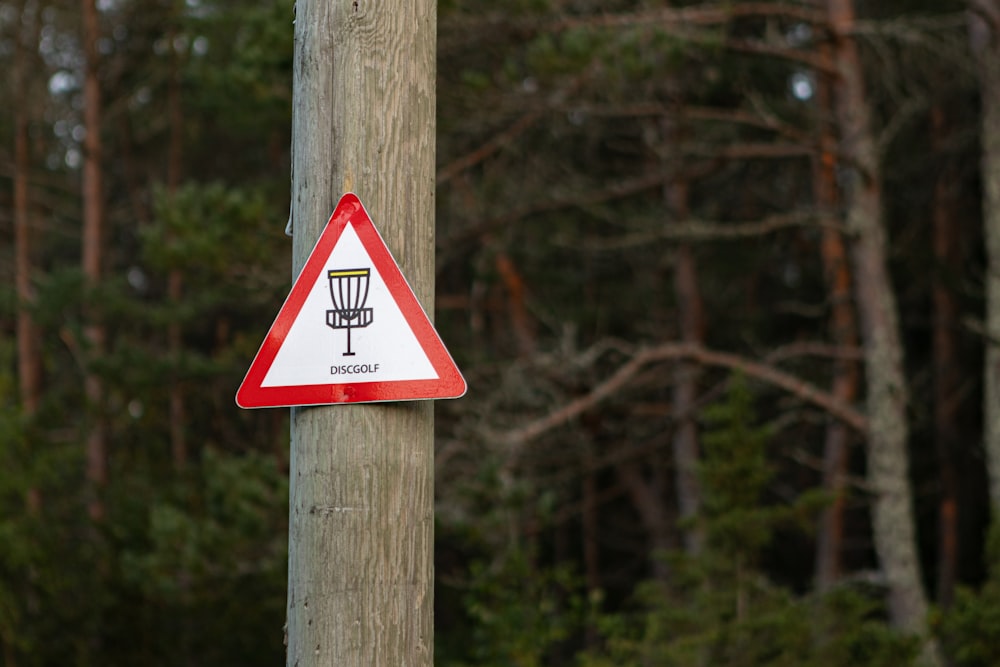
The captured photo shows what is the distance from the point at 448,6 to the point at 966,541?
1321 cm

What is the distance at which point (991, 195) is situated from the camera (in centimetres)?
1052

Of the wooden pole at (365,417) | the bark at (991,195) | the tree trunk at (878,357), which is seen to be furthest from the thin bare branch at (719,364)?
the wooden pole at (365,417)

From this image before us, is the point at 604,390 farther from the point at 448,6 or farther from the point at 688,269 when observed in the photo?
the point at 688,269

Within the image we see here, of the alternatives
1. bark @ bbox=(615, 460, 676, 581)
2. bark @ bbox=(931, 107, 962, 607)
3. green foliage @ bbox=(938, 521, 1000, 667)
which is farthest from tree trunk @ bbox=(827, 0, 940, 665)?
bark @ bbox=(615, 460, 676, 581)

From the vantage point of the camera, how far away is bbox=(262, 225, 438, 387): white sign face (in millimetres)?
2322

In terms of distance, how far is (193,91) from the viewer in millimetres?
17875

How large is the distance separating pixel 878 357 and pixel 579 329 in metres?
6.60

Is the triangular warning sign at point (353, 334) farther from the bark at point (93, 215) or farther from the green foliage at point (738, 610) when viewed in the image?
the bark at point (93, 215)

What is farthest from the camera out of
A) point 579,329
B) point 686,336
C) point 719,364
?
point 579,329

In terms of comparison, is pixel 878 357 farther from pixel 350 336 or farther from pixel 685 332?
pixel 350 336

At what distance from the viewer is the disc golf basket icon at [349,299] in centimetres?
235

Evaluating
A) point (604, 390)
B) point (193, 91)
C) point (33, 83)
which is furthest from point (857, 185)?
point (33, 83)

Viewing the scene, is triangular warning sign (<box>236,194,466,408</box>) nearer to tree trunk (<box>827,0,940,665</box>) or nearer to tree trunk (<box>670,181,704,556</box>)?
A: tree trunk (<box>827,0,940,665</box>)

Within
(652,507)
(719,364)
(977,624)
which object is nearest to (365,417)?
(977,624)
